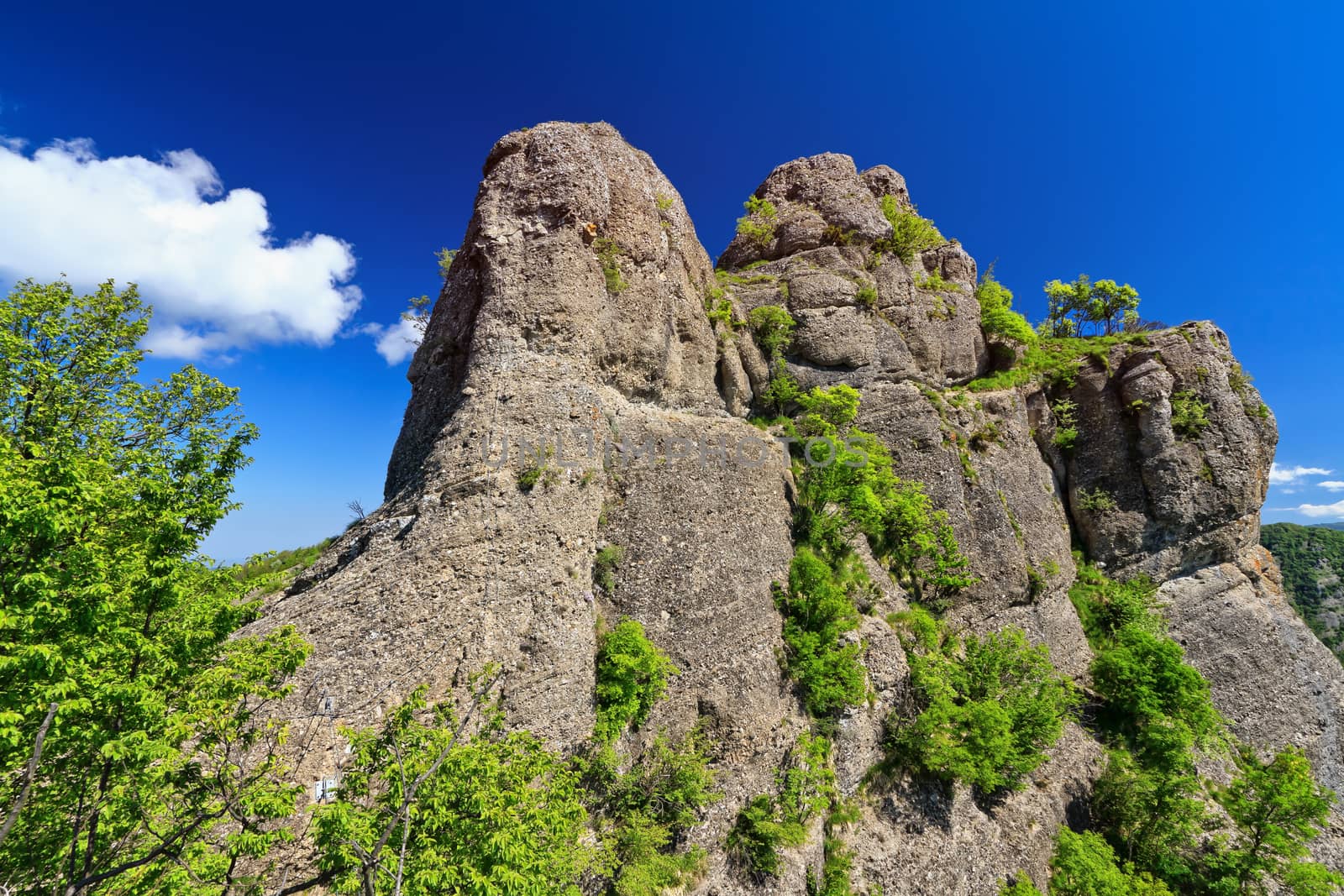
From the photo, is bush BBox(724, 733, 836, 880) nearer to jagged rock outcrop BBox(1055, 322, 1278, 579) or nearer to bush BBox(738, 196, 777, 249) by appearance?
jagged rock outcrop BBox(1055, 322, 1278, 579)

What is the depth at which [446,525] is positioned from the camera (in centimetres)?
1245

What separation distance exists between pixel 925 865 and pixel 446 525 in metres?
17.6

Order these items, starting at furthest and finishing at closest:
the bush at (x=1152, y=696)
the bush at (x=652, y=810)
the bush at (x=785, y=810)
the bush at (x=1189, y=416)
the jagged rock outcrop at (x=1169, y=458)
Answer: the bush at (x=1189, y=416)
the jagged rock outcrop at (x=1169, y=458)
the bush at (x=1152, y=696)
the bush at (x=785, y=810)
the bush at (x=652, y=810)

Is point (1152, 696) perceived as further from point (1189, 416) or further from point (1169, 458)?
point (1189, 416)

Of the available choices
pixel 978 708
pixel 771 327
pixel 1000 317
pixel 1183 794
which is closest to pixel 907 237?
pixel 1000 317

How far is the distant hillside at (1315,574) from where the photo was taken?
5447cm

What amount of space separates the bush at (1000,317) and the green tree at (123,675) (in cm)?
3488

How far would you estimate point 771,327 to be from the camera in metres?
24.1

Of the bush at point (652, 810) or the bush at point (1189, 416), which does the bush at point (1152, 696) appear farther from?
the bush at point (652, 810)

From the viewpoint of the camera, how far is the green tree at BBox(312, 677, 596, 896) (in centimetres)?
661

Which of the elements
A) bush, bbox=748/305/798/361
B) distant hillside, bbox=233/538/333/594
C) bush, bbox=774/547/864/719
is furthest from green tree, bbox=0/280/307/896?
bush, bbox=748/305/798/361

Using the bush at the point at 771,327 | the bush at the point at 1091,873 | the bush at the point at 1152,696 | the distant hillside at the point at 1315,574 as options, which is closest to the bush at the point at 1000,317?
the bush at the point at 771,327

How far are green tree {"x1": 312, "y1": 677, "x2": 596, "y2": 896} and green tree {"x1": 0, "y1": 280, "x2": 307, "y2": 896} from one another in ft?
3.54

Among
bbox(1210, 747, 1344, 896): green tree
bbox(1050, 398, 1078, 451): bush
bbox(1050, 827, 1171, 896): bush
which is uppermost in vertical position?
bbox(1050, 398, 1078, 451): bush
